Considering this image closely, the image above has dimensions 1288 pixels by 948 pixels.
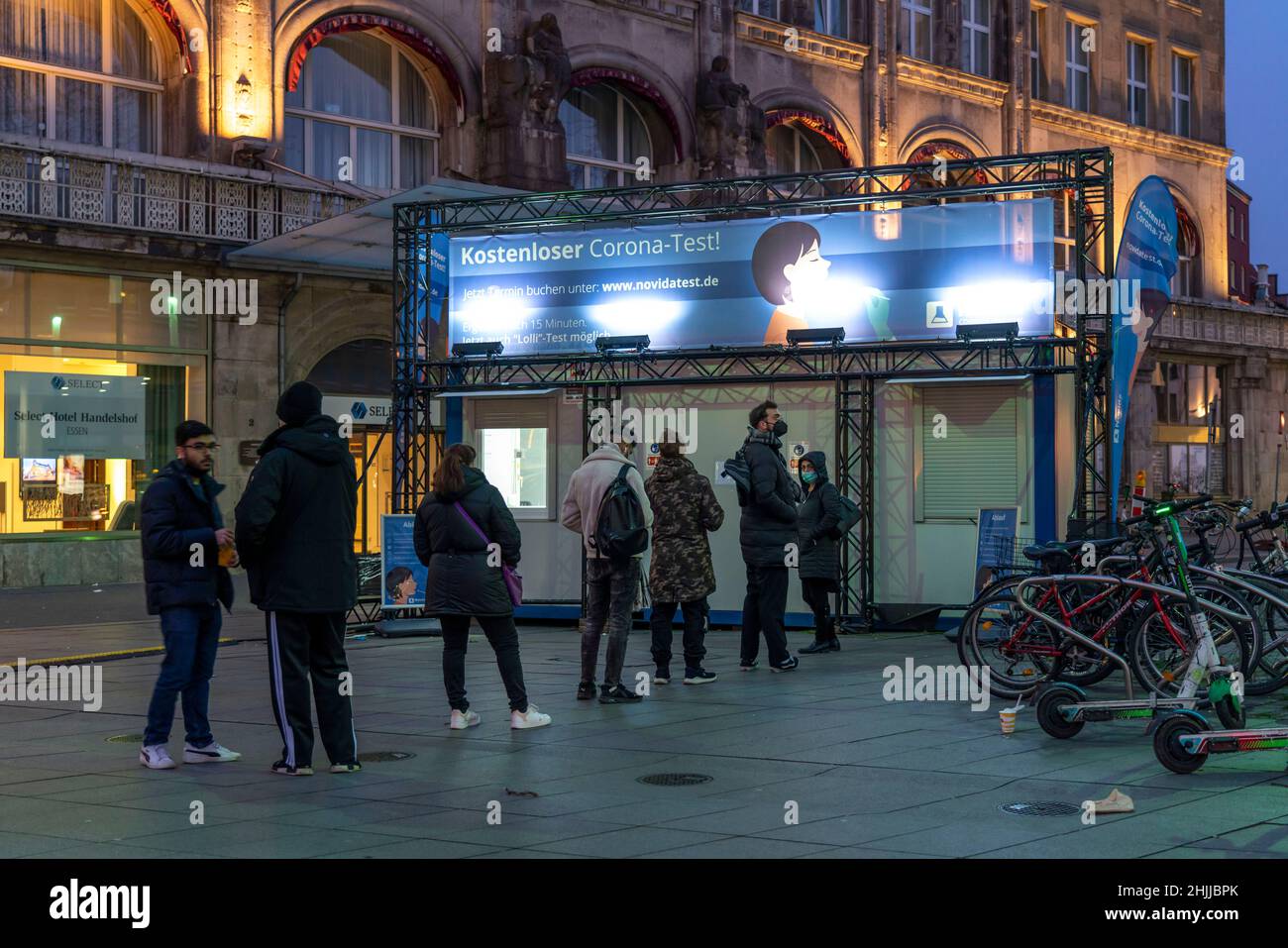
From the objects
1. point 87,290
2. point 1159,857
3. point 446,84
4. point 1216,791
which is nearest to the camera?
point 1159,857

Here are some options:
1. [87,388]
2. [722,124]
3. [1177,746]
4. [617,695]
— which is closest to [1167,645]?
[1177,746]

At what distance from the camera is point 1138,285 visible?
16.1m

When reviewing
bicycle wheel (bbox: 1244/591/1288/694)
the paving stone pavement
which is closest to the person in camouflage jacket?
the paving stone pavement

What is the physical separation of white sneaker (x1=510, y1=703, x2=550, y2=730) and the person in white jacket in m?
1.28

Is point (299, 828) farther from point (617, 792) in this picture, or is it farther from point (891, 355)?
point (891, 355)

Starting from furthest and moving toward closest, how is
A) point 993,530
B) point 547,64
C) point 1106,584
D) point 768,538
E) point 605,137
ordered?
point 605,137 < point 547,64 < point 993,530 < point 768,538 < point 1106,584

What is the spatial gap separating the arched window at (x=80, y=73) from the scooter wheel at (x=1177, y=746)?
22139 millimetres

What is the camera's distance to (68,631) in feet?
60.3

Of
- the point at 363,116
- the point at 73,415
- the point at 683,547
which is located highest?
the point at 363,116

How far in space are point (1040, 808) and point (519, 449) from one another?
42.0 ft

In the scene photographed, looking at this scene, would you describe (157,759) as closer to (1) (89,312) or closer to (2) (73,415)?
(2) (73,415)

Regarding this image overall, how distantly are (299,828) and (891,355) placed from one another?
11878 mm

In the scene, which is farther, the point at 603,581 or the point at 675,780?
the point at 603,581
